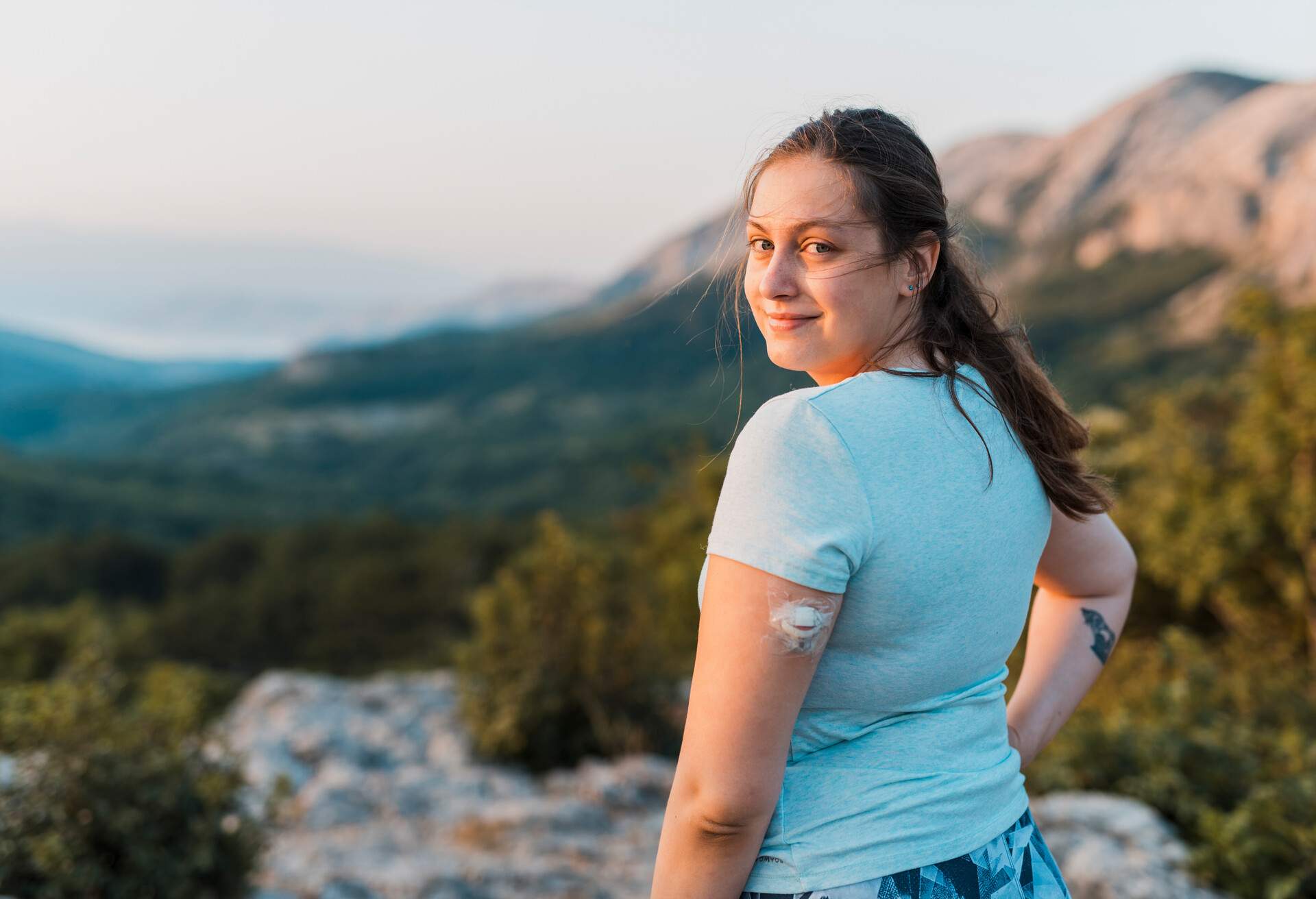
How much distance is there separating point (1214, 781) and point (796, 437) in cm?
443

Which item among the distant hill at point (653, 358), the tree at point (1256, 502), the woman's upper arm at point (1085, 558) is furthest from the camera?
the distant hill at point (653, 358)

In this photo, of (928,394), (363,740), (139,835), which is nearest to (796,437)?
(928,394)

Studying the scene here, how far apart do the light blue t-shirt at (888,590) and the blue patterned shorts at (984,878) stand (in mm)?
14

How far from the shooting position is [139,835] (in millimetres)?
3352

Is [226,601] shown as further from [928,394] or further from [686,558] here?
[928,394]

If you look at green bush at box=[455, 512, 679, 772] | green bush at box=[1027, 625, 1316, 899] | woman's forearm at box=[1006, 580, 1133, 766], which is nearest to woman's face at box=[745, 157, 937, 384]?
woman's forearm at box=[1006, 580, 1133, 766]

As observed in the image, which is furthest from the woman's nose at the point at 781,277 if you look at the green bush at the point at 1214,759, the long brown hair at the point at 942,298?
the green bush at the point at 1214,759

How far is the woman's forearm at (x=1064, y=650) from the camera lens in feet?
5.53

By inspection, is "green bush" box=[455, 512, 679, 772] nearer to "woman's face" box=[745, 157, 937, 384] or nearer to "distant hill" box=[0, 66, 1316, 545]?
"woman's face" box=[745, 157, 937, 384]

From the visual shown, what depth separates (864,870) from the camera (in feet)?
3.69

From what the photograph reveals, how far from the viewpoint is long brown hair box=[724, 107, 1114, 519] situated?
1.22 m

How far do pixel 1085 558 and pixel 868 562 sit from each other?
2.51 feet

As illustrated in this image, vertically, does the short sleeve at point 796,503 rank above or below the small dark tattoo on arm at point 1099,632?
above

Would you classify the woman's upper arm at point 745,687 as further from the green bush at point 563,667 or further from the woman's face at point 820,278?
the green bush at point 563,667
